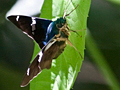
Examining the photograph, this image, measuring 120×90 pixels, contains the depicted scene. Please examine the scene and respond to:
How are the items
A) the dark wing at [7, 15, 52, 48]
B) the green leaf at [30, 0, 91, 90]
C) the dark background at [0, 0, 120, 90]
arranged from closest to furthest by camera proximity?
the green leaf at [30, 0, 91, 90] → the dark wing at [7, 15, 52, 48] → the dark background at [0, 0, 120, 90]

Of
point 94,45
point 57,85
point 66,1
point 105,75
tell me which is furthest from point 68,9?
point 105,75

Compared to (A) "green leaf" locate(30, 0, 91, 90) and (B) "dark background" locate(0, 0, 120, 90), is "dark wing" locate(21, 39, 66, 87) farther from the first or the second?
(B) "dark background" locate(0, 0, 120, 90)

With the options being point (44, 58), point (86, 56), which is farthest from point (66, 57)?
point (86, 56)

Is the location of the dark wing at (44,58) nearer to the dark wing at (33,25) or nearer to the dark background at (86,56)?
the dark wing at (33,25)

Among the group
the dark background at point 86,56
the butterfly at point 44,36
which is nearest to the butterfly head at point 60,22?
the butterfly at point 44,36

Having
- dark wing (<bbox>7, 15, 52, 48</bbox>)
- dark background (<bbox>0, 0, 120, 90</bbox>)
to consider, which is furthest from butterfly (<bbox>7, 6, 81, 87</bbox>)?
dark background (<bbox>0, 0, 120, 90</bbox>)

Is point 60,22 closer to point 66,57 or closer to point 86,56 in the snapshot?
point 66,57
